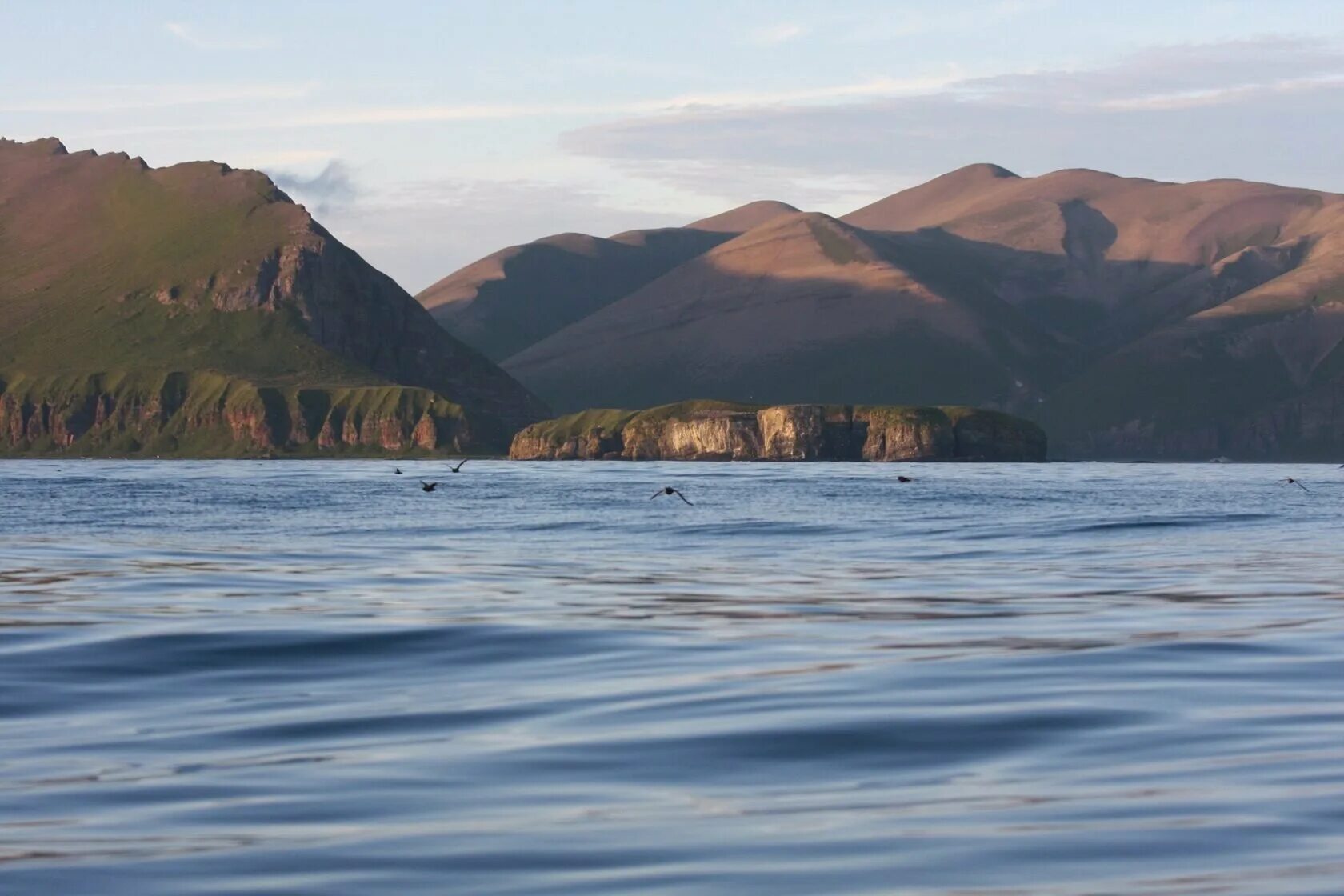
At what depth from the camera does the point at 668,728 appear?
20141 mm

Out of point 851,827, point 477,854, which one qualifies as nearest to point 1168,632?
point 851,827

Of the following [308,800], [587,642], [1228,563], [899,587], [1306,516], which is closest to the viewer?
[308,800]

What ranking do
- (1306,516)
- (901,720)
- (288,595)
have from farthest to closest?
1. (1306,516)
2. (288,595)
3. (901,720)

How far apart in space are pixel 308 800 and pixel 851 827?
4.85 meters

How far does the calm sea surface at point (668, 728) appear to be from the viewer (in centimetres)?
1380

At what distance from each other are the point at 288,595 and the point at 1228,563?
27.3m

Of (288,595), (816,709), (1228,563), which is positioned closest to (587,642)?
(816,709)

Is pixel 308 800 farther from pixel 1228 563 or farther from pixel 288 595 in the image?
pixel 1228 563

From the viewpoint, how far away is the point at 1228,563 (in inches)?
2037

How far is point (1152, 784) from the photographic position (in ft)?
54.0

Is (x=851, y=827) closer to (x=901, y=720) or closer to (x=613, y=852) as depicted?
(x=613, y=852)

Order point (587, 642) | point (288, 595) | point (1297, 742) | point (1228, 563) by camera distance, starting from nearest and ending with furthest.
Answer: point (1297, 742), point (587, 642), point (288, 595), point (1228, 563)

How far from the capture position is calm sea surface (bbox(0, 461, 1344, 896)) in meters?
13.8

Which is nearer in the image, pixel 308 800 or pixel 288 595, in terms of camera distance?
pixel 308 800
